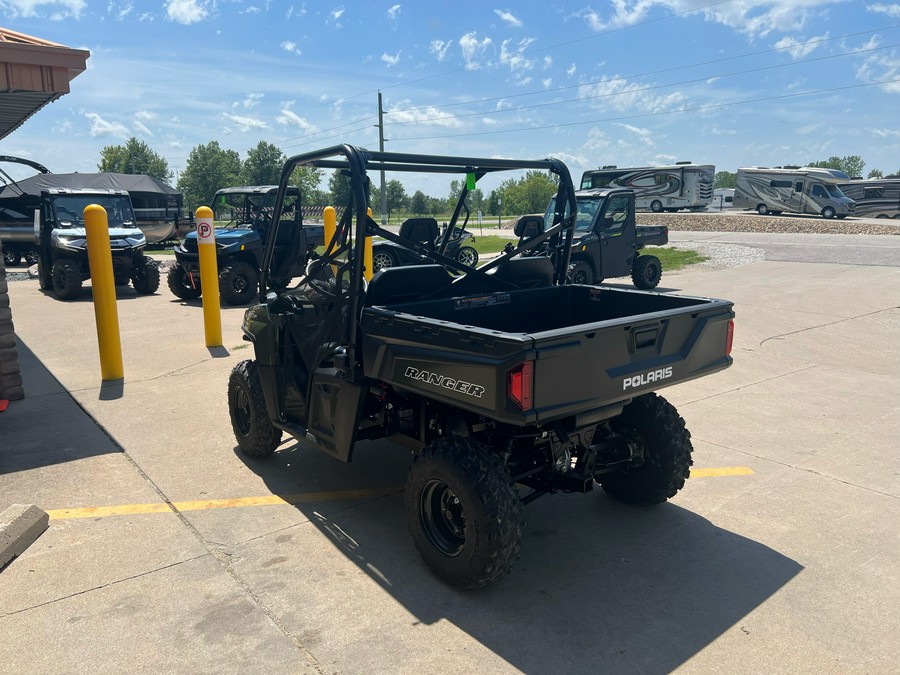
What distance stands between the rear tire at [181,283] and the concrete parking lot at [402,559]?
6623mm

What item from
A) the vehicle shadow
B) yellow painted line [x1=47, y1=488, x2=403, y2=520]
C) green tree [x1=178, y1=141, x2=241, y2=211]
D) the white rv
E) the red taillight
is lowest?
the vehicle shadow

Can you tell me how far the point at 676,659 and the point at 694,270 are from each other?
50.7 feet

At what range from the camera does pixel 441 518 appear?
3.57 metres

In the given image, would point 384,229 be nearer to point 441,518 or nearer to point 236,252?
point 441,518

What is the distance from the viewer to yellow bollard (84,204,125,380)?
718 cm

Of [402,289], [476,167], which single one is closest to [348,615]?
[402,289]

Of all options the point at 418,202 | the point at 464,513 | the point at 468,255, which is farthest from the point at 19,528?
the point at 418,202

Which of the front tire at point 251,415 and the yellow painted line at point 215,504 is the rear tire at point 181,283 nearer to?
the front tire at point 251,415

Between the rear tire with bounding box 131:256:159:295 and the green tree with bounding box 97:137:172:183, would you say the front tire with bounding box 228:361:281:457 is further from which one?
the green tree with bounding box 97:137:172:183

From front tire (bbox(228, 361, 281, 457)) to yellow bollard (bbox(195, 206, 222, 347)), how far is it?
387 centimetres

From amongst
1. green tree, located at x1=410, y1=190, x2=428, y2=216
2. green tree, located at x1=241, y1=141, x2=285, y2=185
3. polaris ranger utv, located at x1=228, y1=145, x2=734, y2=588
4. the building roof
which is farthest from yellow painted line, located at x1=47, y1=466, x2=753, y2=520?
green tree, located at x1=241, y1=141, x2=285, y2=185

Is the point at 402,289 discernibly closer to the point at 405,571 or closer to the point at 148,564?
the point at 405,571

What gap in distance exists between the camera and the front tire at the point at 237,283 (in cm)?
1230

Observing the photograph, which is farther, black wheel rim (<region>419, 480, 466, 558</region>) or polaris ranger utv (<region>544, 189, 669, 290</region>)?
polaris ranger utv (<region>544, 189, 669, 290</region>)
